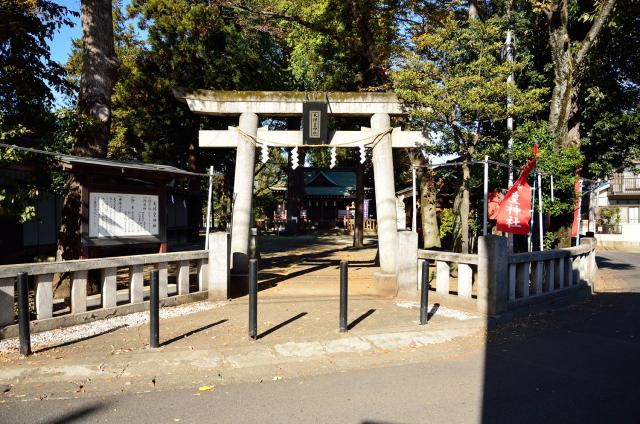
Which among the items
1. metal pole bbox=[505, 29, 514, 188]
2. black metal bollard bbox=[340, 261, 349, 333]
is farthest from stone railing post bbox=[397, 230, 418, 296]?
metal pole bbox=[505, 29, 514, 188]

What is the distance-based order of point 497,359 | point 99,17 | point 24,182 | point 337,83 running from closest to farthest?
point 497,359 → point 24,182 → point 99,17 → point 337,83

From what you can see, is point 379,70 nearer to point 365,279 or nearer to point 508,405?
point 365,279

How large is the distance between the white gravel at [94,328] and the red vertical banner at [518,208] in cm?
605

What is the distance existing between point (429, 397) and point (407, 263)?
4466mm

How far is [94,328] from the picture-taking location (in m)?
6.77

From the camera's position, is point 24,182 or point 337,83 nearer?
point 24,182

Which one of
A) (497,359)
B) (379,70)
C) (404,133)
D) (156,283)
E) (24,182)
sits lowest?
(497,359)

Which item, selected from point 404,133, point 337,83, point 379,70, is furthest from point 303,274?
point 337,83

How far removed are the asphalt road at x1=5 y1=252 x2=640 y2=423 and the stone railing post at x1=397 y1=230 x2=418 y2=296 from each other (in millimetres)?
2738

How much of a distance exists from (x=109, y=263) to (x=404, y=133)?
6.69m

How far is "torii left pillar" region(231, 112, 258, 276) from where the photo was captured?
9.95 meters

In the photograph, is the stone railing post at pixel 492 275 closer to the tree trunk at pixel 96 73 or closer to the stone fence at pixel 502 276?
the stone fence at pixel 502 276

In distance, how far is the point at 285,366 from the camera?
5.51 metres

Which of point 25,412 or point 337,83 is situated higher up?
point 337,83
